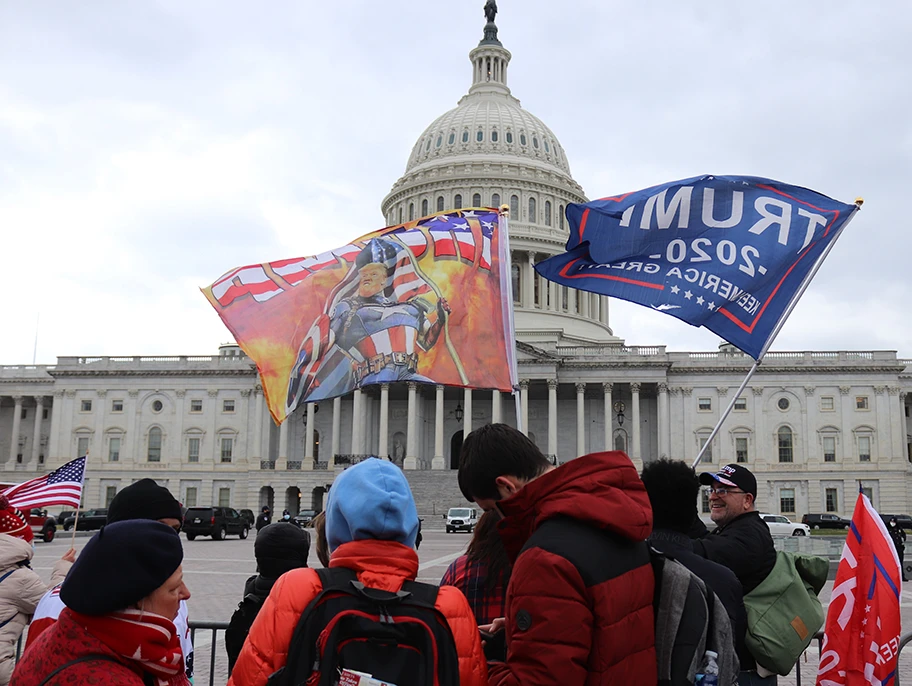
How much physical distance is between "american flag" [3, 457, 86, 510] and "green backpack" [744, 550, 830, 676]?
37.0 ft

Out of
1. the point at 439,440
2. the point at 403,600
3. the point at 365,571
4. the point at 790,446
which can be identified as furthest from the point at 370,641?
the point at 790,446

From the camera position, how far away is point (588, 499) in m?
4.35

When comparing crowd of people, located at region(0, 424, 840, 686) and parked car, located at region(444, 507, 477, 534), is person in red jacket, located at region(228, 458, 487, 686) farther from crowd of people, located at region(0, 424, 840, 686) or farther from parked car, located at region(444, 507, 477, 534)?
parked car, located at region(444, 507, 477, 534)

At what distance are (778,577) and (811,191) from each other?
6.75 m

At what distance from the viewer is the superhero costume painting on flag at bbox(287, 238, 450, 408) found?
1187 centimetres

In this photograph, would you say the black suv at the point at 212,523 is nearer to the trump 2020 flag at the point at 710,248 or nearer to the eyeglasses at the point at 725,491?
the trump 2020 flag at the point at 710,248

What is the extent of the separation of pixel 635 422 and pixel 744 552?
71.7 meters

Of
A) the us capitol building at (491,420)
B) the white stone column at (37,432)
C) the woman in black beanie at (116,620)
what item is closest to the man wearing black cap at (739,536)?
the woman in black beanie at (116,620)

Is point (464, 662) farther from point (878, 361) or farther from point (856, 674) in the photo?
point (878, 361)

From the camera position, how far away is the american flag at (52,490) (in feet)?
49.6

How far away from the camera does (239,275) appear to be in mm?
12602

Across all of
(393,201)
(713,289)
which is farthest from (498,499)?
(393,201)

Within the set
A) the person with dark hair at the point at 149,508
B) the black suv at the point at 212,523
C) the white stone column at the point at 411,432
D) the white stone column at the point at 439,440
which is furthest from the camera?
the white stone column at the point at 411,432

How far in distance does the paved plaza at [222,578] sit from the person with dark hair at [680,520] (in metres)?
6.04
